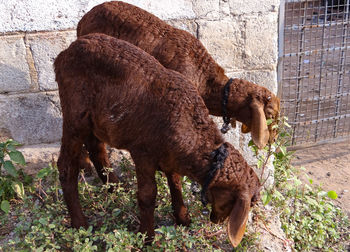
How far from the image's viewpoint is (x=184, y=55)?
11.2 ft

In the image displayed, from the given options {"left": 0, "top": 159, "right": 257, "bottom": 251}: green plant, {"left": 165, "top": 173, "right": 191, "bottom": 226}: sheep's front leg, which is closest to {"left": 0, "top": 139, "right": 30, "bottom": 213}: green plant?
{"left": 0, "top": 159, "right": 257, "bottom": 251}: green plant

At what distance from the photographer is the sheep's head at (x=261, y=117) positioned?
323 cm

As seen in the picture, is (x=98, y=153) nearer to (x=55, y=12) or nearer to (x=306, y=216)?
(x=55, y=12)

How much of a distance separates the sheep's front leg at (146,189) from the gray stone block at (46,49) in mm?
1671

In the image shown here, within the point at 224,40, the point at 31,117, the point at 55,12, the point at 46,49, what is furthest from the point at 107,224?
the point at 224,40

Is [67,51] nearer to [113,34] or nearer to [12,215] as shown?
[113,34]

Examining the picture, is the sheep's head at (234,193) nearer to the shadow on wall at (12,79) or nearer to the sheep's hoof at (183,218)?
the sheep's hoof at (183,218)

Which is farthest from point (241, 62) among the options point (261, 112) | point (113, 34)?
point (113, 34)

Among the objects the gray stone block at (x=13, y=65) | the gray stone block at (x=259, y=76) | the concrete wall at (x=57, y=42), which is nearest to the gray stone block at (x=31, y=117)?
the concrete wall at (x=57, y=42)

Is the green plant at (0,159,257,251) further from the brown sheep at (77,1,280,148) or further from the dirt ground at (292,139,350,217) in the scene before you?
the dirt ground at (292,139,350,217)

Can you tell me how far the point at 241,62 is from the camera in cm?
411

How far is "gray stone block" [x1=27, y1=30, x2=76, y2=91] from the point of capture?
146 inches

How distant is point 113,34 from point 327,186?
130 inches

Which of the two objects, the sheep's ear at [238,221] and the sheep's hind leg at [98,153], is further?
the sheep's hind leg at [98,153]
